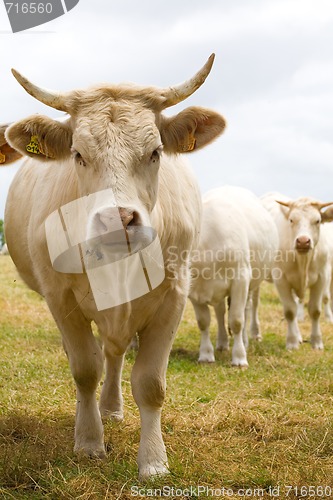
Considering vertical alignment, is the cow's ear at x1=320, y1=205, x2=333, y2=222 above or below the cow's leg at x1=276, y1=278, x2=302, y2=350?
above

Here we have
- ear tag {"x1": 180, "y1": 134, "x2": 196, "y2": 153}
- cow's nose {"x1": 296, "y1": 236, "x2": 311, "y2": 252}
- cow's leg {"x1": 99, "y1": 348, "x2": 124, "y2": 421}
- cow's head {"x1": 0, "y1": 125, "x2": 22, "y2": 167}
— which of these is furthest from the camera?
cow's nose {"x1": 296, "y1": 236, "x2": 311, "y2": 252}

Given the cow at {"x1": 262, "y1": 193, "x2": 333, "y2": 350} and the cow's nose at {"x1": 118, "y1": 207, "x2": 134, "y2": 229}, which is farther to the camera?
the cow at {"x1": 262, "y1": 193, "x2": 333, "y2": 350}

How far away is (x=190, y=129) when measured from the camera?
3951 millimetres

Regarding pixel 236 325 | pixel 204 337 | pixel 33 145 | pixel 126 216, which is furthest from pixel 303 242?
pixel 126 216

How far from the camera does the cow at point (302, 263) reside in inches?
388

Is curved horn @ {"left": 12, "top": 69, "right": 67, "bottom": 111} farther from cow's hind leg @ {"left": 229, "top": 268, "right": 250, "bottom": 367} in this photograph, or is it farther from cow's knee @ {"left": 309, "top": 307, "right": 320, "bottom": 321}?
cow's knee @ {"left": 309, "top": 307, "right": 320, "bottom": 321}

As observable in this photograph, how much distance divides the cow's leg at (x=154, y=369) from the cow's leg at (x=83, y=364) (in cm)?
28

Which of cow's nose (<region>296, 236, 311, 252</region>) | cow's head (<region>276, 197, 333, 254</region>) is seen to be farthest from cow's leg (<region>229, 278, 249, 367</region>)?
cow's head (<region>276, 197, 333, 254</region>)

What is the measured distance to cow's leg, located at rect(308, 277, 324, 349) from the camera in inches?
394

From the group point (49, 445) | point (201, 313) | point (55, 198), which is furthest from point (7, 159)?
→ point (201, 313)

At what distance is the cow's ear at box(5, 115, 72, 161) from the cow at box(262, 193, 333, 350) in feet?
20.4

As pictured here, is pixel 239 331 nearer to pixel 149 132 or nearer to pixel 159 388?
pixel 159 388

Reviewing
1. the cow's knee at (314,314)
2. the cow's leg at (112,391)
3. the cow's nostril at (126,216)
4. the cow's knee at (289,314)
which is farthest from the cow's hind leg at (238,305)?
the cow's nostril at (126,216)

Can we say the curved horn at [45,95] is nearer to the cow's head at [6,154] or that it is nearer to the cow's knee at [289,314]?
the cow's head at [6,154]
